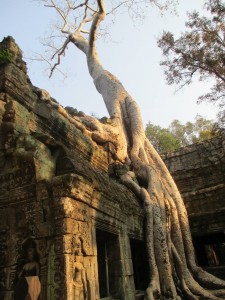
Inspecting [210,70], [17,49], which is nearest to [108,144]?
[17,49]

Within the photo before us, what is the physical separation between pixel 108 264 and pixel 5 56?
10.8ft

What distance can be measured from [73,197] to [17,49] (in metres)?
2.51

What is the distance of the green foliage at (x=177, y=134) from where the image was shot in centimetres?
2162

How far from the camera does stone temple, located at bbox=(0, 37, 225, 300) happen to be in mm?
3152

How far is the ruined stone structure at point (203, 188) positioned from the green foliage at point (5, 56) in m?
6.24

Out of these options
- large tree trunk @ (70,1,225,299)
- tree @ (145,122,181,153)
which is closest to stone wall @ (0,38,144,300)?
large tree trunk @ (70,1,225,299)

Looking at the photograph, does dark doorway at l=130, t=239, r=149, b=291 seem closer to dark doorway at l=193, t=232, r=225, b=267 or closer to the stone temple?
the stone temple

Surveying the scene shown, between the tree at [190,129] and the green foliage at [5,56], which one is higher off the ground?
the tree at [190,129]

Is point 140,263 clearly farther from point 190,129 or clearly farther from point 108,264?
point 190,129

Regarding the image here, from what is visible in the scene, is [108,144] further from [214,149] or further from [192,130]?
[192,130]

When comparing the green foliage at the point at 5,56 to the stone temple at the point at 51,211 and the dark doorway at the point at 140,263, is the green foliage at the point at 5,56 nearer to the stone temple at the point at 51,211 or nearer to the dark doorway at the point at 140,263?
the stone temple at the point at 51,211

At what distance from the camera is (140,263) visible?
5.94m

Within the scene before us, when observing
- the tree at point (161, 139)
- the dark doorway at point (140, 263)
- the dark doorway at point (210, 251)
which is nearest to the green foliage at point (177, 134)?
the tree at point (161, 139)

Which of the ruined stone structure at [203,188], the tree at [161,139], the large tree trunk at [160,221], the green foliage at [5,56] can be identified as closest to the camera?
the green foliage at [5,56]
